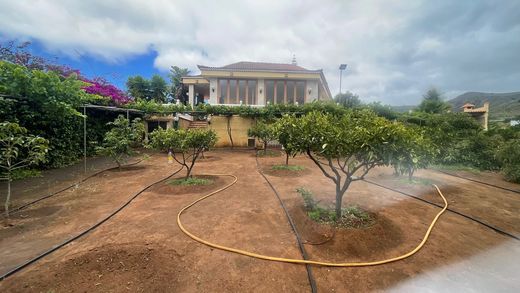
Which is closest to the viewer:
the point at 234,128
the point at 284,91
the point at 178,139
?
the point at 178,139

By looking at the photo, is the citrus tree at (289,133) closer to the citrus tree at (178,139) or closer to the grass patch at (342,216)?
the grass patch at (342,216)

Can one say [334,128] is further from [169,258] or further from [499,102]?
[499,102]

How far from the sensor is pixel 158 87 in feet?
72.5

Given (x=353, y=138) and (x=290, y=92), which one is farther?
(x=290, y=92)

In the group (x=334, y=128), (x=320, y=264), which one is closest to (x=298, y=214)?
(x=320, y=264)

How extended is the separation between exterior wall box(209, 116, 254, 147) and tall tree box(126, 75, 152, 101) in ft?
37.7

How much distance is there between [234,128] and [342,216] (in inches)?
460

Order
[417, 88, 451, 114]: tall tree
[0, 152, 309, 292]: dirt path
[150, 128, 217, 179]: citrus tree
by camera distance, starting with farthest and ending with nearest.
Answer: [417, 88, 451, 114]: tall tree → [150, 128, 217, 179]: citrus tree → [0, 152, 309, 292]: dirt path

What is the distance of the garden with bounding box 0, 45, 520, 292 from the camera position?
246 cm

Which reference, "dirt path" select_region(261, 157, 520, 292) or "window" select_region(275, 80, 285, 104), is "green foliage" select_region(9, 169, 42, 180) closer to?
"dirt path" select_region(261, 157, 520, 292)

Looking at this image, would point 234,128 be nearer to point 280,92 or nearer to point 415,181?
point 280,92

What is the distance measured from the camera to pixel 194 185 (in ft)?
19.5

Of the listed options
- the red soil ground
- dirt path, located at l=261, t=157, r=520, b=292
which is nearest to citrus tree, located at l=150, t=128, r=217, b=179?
the red soil ground

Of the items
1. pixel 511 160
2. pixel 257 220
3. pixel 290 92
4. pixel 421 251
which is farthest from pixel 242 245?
pixel 290 92
